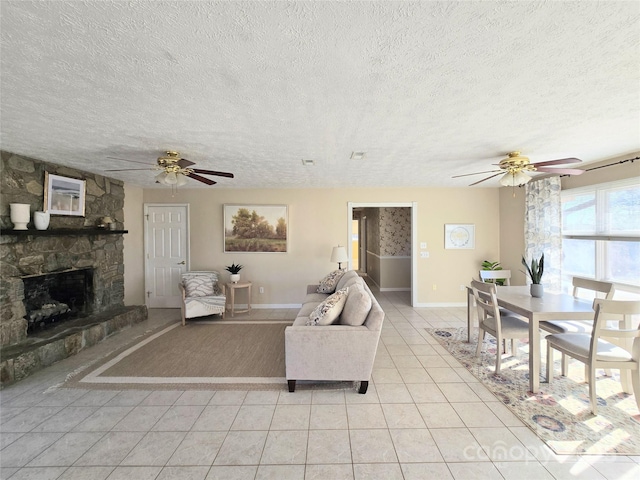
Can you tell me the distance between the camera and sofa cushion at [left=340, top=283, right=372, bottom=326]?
8.36ft

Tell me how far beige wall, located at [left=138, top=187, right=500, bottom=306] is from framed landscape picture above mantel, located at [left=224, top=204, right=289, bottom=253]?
5.0 inches

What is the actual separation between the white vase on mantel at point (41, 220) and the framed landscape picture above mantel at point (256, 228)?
8.29 ft

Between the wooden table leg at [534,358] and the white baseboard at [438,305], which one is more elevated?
the wooden table leg at [534,358]

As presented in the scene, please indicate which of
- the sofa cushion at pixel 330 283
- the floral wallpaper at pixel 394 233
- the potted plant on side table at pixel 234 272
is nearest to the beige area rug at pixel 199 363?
the sofa cushion at pixel 330 283

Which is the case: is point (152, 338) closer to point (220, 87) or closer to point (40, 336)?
point (40, 336)

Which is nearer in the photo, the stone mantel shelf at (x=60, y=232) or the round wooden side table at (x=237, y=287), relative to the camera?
the stone mantel shelf at (x=60, y=232)

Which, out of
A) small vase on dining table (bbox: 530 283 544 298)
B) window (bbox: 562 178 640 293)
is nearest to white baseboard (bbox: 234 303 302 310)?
small vase on dining table (bbox: 530 283 544 298)

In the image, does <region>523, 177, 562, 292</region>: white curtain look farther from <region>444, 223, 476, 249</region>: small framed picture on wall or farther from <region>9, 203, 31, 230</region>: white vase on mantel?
<region>9, 203, 31, 230</region>: white vase on mantel

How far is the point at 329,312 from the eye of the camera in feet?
8.62

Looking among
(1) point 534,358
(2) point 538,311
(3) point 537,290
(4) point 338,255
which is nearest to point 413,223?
(4) point 338,255

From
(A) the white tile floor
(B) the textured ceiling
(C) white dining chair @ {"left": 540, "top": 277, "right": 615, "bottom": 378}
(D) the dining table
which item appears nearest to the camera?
(B) the textured ceiling

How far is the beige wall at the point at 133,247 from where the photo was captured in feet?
16.4

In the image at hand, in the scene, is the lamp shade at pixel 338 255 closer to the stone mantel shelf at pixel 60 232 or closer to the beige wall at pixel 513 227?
the beige wall at pixel 513 227

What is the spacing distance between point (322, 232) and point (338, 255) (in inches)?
27.0
